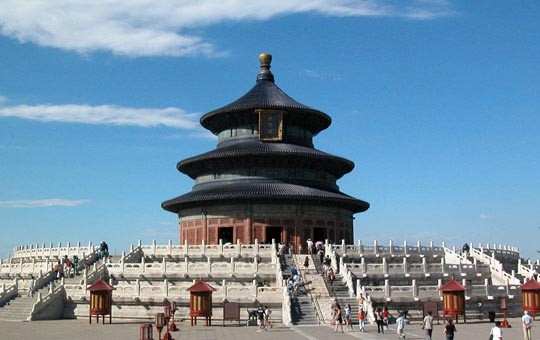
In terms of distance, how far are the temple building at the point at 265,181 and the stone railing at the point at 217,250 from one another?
914 cm

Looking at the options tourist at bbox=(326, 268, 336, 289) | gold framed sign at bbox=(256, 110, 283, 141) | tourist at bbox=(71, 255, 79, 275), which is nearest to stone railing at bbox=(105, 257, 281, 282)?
tourist at bbox=(326, 268, 336, 289)

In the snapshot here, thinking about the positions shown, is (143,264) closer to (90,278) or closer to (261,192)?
(90,278)

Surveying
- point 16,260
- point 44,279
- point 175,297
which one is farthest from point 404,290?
point 16,260

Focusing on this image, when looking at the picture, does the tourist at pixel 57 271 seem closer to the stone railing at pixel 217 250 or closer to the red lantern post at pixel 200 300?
the stone railing at pixel 217 250

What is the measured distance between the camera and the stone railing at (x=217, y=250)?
47406mm

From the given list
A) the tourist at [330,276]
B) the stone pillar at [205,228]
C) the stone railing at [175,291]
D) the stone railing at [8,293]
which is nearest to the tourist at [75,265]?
the stone railing at [8,293]

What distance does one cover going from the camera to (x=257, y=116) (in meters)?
64.7

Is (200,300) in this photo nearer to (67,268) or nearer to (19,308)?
(19,308)

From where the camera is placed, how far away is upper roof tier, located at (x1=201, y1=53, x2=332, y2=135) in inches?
2532

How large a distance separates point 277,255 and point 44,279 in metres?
15.2

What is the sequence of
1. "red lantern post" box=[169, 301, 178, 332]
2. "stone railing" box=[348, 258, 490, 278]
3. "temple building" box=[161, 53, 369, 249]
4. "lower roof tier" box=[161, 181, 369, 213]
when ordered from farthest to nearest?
1. "temple building" box=[161, 53, 369, 249]
2. "lower roof tier" box=[161, 181, 369, 213]
3. "stone railing" box=[348, 258, 490, 278]
4. "red lantern post" box=[169, 301, 178, 332]

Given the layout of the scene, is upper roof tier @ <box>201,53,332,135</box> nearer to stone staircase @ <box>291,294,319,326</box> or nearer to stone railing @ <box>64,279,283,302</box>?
stone railing @ <box>64,279,283,302</box>

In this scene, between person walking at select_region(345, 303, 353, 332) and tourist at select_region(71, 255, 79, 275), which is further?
tourist at select_region(71, 255, 79, 275)

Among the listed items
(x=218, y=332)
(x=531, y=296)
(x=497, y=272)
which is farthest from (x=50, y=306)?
(x=497, y=272)
